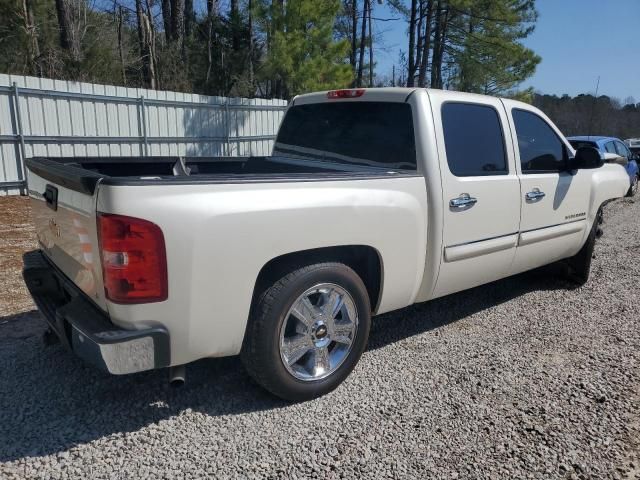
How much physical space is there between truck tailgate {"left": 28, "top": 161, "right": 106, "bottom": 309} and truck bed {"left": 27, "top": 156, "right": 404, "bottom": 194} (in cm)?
4

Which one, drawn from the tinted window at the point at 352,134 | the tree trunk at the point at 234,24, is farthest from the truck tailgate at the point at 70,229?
the tree trunk at the point at 234,24

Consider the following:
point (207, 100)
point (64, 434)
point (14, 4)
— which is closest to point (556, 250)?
point (64, 434)

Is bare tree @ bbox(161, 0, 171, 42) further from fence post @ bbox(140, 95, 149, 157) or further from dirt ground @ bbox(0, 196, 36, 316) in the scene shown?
dirt ground @ bbox(0, 196, 36, 316)

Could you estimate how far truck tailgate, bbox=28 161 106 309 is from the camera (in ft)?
8.52

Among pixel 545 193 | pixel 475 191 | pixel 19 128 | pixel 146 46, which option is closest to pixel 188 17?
pixel 146 46

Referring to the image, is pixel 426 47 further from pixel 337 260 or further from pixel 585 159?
pixel 337 260

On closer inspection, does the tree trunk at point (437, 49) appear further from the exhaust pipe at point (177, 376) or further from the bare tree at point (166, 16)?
the exhaust pipe at point (177, 376)

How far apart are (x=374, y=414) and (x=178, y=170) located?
94.9 inches

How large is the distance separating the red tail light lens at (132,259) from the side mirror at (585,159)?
12.8 feet

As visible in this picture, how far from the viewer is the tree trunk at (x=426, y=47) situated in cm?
2258

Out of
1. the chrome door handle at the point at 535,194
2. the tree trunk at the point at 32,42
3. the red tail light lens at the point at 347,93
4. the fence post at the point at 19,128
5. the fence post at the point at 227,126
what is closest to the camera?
the red tail light lens at the point at 347,93

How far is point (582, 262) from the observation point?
5.64 m

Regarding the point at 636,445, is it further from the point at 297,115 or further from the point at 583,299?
the point at 297,115

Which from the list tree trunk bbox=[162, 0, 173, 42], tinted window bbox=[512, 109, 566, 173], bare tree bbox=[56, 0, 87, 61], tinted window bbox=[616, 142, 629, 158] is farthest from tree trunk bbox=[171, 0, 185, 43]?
tinted window bbox=[512, 109, 566, 173]
